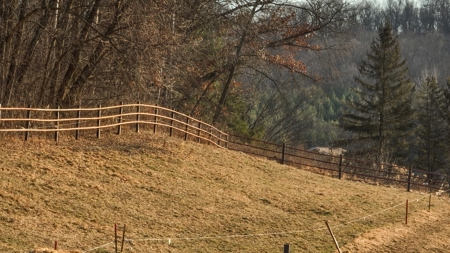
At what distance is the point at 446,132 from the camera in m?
63.0

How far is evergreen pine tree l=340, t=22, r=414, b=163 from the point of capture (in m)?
56.4

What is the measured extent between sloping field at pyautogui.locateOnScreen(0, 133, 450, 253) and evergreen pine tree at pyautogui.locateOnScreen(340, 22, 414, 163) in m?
29.8

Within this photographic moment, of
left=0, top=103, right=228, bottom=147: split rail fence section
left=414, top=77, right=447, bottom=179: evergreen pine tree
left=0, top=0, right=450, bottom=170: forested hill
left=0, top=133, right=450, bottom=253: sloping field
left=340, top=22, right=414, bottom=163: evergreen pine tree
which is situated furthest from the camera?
left=414, top=77, right=447, bottom=179: evergreen pine tree

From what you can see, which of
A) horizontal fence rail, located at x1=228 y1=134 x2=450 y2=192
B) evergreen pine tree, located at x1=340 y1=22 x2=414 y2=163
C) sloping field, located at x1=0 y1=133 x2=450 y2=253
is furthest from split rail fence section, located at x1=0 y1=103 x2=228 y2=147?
evergreen pine tree, located at x1=340 y1=22 x2=414 y2=163

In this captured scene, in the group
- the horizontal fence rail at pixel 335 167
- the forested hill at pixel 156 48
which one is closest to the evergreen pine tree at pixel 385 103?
the forested hill at pixel 156 48

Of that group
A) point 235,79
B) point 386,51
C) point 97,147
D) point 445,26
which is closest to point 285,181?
point 97,147

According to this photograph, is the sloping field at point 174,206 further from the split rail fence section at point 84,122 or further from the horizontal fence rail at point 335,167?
the horizontal fence rail at point 335,167

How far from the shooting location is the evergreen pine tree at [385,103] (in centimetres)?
5644

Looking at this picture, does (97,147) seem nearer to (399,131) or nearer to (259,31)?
(259,31)

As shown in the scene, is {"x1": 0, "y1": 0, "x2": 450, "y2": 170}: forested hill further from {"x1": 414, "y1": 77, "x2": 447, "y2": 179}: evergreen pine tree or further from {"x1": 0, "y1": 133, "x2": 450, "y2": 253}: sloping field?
{"x1": 414, "y1": 77, "x2": 447, "y2": 179}: evergreen pine tree

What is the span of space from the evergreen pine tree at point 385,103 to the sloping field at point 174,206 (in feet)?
97.6

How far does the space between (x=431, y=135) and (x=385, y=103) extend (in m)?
7.78

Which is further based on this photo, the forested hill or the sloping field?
the forested hill

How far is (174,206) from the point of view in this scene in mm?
18375
